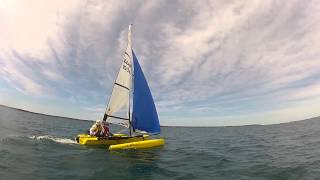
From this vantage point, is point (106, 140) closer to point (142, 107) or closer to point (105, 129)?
point (105, 129)

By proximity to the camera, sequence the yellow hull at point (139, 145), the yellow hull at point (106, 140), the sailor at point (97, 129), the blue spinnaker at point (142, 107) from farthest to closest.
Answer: the blue spinnaker at point (142, 107) → the sailor at point (97, 129) → the yellow hull at point (106, 140) → the yellow hull at point (139, 145)

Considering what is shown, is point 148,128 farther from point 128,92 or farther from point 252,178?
point 252,178

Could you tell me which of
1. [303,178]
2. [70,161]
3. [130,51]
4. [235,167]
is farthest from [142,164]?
[130,51]

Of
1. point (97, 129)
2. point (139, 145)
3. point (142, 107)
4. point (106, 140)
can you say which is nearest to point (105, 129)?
point (97, 129)

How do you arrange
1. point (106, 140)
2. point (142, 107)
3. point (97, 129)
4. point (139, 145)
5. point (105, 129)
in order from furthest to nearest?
point (142, 107)
point (105, 129)
point (97, 129)
point (106, 140)
point (139, 145)

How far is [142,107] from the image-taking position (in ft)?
88.6

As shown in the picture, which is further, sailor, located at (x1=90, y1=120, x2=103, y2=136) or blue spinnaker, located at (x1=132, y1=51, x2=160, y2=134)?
blue spinnaker, located at (x1=132, y1=51, x2=160, y2=134)

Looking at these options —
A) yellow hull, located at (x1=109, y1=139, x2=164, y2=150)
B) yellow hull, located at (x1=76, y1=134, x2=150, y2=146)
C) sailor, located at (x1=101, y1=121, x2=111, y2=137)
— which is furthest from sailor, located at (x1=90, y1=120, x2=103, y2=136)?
yellow hull, located at (x1=109, y1=139, x2=164, y2=150)

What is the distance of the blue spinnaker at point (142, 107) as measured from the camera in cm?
2687

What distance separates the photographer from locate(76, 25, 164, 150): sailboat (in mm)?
25781

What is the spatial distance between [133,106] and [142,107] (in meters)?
0.86

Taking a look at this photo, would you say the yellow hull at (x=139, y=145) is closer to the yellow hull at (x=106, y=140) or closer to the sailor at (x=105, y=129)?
the yellow hull at (x=106, y=140)

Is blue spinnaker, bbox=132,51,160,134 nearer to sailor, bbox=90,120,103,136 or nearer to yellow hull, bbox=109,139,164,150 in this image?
yellow hull, bbox=109,139,164,150

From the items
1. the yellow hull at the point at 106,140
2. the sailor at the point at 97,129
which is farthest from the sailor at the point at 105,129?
the yellow hull at the point at 106,140
